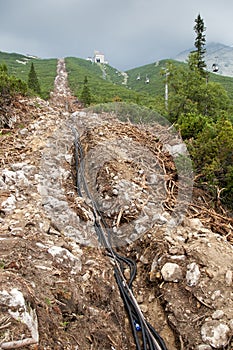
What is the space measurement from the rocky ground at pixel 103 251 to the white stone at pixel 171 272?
0.05ft

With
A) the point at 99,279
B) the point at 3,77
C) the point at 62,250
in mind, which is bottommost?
the point at 99,279

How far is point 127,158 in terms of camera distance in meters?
7.25

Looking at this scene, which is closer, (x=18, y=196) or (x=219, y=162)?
(x=18, y=196)

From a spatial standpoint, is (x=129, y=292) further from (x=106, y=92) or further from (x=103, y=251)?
(x=106, y=92)

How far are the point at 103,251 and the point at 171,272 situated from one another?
1.28 m

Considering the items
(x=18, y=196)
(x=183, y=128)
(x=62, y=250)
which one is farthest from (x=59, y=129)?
(x=62, y=250)

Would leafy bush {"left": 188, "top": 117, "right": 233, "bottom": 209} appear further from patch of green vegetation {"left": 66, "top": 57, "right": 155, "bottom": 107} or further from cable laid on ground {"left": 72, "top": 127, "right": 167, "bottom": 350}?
patch of green vegetation {"left": 66, "top": 57, "right": 155, "bottom": 107}

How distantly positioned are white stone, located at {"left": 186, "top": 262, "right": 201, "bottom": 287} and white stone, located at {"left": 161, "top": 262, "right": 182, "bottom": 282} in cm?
13

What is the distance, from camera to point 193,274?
3924 millimetres

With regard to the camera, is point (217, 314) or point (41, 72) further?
point (41, 72)

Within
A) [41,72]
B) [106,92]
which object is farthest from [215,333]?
[41,72]

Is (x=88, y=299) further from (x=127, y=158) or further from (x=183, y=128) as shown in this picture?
(x=183, y=128)

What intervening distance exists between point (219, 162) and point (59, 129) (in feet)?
16.5

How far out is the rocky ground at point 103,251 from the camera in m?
2.82
